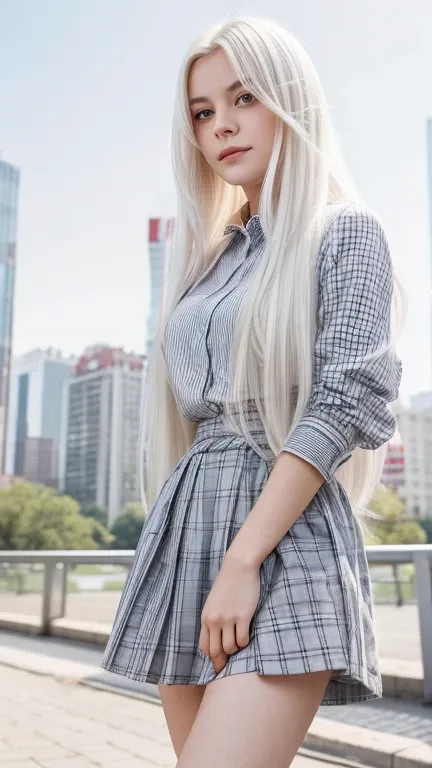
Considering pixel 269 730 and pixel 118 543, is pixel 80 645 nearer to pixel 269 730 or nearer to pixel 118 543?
pixel 269 730

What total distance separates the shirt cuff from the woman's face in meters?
0.36

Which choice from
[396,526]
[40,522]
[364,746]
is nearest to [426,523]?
[396,526]

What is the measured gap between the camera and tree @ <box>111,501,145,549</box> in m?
40.0

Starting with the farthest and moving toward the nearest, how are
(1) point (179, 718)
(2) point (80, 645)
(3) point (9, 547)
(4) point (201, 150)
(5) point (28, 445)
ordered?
1. (5) point (28, 445)
2. (3) point (9, 547)
3. (2) point (80, 645)
4. (4) point (201, 150)
5. (1) point (179, 718)

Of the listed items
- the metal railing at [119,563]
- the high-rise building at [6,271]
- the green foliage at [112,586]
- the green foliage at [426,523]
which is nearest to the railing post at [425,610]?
the metal railing at [119,563]

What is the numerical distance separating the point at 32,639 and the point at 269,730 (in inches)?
142

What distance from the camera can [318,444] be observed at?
2.36ft

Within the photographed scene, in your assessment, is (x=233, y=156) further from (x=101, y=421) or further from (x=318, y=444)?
(x=101, y=421)

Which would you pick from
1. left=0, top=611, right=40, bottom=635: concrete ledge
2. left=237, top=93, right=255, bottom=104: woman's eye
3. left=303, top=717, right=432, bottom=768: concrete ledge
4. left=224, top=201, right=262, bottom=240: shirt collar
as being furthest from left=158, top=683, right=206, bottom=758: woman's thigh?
left=0, top=611, right=40, bottom=635: concrete ledge

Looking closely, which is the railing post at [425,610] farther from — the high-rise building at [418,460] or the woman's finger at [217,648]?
the high-rise building at [418,460]

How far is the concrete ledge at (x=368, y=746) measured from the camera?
2.01 metres

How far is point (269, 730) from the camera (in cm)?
65

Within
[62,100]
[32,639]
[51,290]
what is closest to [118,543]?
[51,290]

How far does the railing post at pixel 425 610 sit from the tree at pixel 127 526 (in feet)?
122
